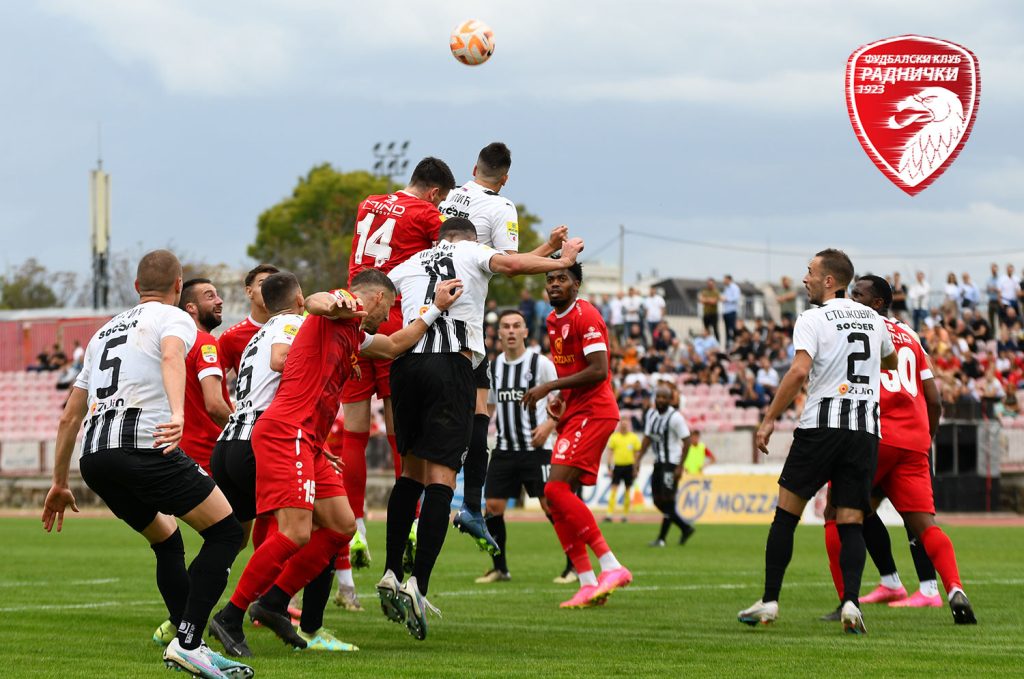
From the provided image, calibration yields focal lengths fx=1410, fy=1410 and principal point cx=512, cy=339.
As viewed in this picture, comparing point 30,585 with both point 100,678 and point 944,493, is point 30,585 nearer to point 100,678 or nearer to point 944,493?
point 100,678

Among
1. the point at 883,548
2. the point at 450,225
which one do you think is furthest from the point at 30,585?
the point at 883,548

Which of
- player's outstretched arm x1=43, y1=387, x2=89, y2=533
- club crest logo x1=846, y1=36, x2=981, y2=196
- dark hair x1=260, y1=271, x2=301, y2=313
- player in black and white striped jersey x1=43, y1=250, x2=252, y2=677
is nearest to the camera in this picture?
player in black and white striped jersey x1=43, y1=250, x2=252, y2=677

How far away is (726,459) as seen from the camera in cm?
2678

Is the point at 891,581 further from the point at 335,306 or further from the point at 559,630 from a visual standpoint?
the point at 335,306

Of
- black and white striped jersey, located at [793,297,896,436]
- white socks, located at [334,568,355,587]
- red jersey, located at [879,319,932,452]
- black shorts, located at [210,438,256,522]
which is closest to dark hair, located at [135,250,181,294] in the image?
black shorts, located at [210,438,256,522]

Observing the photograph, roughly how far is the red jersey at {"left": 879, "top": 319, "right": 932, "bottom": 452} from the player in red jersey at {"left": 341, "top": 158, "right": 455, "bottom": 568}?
3428 mm

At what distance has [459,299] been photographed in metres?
8.85

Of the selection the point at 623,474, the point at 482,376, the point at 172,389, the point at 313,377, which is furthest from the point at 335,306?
the point at 623,474

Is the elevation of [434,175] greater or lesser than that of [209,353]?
greater

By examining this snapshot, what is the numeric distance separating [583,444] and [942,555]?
283cm

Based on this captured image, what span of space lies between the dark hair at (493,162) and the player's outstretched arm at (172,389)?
12.1 feet

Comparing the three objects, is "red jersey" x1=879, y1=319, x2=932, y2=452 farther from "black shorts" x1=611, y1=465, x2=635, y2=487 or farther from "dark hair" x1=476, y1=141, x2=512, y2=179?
"black shorts" x1=611, y1=465, x2=635, y2=487

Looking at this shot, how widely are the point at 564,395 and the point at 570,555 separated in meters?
1.37

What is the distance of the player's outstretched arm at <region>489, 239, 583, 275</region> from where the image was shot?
8250 mm
